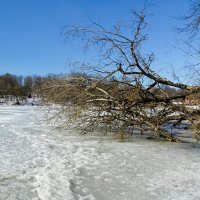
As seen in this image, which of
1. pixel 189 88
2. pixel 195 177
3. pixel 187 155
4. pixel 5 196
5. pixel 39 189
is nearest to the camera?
pixel 5 196

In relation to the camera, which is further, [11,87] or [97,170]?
[11,87]

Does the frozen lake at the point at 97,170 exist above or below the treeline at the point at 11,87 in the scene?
below

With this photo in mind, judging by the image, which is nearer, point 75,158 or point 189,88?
point 75,158

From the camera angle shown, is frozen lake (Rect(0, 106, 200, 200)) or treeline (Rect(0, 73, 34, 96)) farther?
treeline (Rect(0, 73, 34, 96))

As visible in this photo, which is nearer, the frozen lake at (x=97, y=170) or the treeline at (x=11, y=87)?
the frozen lake at (x=97, y=170)

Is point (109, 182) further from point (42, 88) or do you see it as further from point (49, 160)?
point (42, 88)

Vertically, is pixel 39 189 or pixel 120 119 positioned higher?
pixel 120 119

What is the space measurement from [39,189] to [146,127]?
21.3 ft

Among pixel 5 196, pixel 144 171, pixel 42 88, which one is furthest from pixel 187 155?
pixel 42 88

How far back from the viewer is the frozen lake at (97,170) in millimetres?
4297

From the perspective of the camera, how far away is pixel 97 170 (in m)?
5.55

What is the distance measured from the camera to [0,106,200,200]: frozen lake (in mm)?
4297

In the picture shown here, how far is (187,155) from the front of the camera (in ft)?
23.7

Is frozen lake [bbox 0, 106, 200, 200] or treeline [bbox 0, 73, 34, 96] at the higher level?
treeline [bbox 0, 73, 34, 96]
